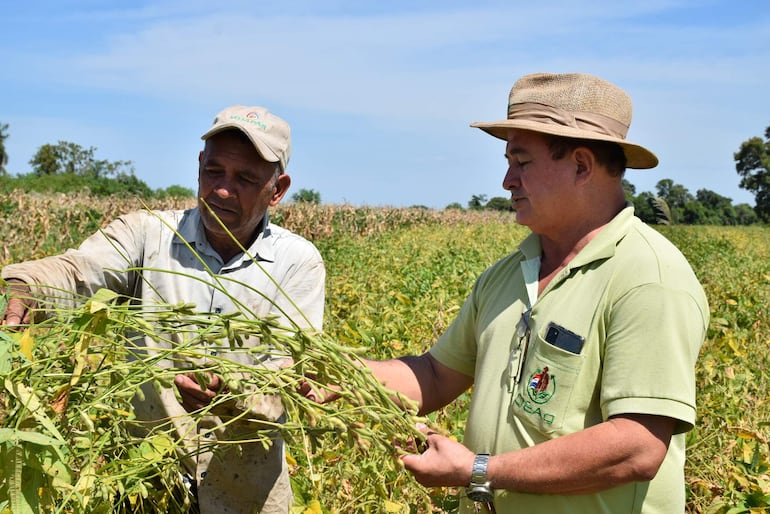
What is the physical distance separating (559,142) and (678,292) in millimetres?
474

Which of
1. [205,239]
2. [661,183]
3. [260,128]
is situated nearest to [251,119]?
[260,128]

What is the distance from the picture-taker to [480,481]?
1.83 meters

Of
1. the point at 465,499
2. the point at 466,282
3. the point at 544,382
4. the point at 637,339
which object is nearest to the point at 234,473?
the point at 465,499

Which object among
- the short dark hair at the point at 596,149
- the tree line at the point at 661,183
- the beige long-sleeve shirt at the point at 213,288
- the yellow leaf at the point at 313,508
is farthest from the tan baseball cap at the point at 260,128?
the tree line at the point at 661,183

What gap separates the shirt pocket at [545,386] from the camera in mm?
1816

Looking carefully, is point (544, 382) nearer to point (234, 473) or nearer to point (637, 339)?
point (637, 339)

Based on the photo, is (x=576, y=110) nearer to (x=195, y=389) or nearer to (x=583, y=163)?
(x=583, y=163)

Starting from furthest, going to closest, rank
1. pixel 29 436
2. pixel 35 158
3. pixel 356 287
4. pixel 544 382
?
pixel 35 158 < pixel 356 287 < pixel 544 382 < pixel 29 436

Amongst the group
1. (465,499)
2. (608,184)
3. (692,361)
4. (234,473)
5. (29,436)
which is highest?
(608,184)

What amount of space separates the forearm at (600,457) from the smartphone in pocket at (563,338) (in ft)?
0.59

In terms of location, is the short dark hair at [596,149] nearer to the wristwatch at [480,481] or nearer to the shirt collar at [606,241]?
the shirt collar at [606,241]

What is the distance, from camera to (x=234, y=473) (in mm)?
2514

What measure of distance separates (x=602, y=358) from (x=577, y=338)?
0.07 metres

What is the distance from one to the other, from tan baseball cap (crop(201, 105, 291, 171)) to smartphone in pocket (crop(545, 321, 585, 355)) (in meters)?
1.03
